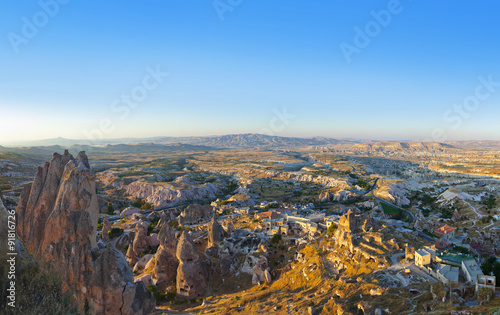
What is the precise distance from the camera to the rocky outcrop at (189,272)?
35125mm

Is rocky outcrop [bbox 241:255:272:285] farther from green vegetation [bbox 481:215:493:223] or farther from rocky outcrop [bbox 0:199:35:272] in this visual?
green vegetation [bbox 481:215:493:223]

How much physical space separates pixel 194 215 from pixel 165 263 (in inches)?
969

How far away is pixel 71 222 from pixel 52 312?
1466cm

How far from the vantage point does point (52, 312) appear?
7941 mm

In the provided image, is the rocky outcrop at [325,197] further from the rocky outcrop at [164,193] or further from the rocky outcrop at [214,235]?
the rocky outcrop at [214,235]

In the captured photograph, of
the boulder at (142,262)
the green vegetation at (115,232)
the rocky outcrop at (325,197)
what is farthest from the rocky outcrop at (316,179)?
the boulder at (142,262)

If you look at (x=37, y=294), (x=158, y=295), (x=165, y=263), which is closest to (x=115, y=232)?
(x=165, y=263)

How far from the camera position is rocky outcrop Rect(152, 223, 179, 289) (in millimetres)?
36719

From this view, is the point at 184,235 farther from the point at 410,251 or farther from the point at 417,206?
the point at 417,206

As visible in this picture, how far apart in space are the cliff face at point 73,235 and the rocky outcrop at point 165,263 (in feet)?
55.3

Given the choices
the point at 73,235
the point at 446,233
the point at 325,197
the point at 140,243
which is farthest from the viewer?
the point at 325,197

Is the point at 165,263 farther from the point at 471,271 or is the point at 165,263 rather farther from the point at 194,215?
the point at 471,271

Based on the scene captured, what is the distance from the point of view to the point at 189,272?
3553 cm

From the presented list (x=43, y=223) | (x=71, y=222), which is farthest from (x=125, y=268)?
(x=43, y=223)
